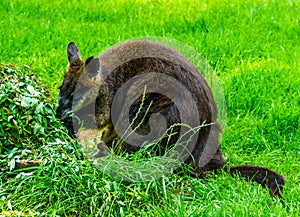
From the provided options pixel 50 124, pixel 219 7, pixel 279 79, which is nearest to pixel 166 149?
pixel 50 124

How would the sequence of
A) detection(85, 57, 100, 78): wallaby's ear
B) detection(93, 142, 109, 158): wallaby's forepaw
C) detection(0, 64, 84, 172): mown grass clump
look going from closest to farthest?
detection(0, 64, 84, 172): mown grass clump
detection(93, 142, 109, 158): wallaby's forepaw
detection(85, 57, 100, 78): wallaby's ear

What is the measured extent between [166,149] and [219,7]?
4.64m

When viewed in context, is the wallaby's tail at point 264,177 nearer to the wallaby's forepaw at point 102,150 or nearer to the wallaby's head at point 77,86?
the wallaby's forepaw at point 102,150

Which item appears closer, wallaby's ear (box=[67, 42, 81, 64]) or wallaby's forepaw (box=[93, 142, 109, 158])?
wallaby's forepaw (box=[93, 142, 109, 158])

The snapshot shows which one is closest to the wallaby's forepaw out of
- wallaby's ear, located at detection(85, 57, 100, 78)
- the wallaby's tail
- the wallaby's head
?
the wallaby's head

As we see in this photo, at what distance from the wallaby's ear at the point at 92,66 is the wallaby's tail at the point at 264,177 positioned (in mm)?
1415

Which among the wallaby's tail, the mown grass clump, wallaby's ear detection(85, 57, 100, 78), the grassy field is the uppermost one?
wallaby's ear detection(85, 57, 100, 78)

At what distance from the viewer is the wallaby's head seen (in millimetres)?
Answer: 4781

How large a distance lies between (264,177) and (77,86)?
172 centimetres

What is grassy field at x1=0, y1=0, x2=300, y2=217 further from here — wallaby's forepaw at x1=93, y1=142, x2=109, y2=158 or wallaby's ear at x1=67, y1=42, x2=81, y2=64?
wallaby's ear at x1=67, y1=42, x2=81, y2=64

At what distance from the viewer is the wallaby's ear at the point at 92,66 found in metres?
4.79

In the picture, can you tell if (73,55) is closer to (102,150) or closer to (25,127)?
(25,127)

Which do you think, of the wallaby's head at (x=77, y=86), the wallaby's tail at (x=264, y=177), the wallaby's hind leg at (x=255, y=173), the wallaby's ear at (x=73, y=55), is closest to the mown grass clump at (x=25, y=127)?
the wallaby's head at (x=77, y=86)

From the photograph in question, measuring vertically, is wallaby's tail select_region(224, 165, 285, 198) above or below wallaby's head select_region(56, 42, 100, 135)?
below
